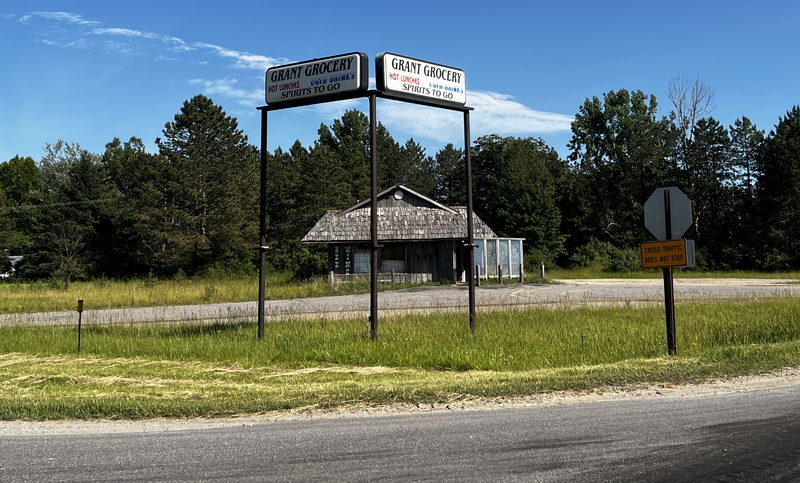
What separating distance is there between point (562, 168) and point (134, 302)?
2229 inches

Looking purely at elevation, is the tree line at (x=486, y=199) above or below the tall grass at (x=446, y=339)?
above

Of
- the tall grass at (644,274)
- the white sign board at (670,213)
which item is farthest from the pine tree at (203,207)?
the white sign board at (670,213)

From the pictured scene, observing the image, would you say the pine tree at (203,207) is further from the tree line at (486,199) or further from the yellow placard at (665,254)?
the yellow placard at (665,254)

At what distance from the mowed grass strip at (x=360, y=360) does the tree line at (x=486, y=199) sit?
34.5m

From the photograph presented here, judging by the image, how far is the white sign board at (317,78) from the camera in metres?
14.1

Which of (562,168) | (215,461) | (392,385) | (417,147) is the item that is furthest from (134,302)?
(417,147)

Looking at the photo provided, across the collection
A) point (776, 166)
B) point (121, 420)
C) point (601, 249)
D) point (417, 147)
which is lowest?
point (121, 420)

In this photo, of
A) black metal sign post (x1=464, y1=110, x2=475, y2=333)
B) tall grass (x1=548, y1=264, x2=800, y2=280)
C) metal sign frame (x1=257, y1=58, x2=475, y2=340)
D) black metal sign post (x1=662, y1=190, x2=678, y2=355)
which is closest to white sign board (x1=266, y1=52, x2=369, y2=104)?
metal sign frame (x1=257, y1=58, x2=475, y2=340)

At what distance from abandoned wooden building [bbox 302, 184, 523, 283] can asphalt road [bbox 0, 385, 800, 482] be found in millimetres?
28837

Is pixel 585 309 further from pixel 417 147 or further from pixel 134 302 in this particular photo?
pixel 417 147

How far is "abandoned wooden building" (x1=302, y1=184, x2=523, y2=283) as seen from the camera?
35844mm

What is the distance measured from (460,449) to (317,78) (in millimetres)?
10839

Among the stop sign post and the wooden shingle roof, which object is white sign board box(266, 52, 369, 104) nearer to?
the stop sign post

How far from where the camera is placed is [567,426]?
605cm
